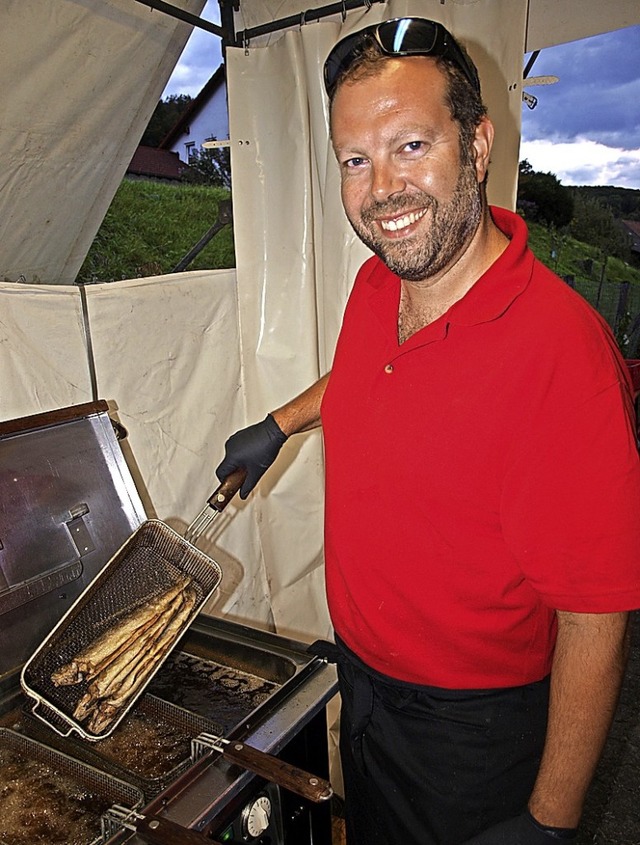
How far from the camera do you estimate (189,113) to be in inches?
232

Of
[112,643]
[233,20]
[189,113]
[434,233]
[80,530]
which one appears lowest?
[112,643]

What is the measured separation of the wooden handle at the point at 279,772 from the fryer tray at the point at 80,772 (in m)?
0.19

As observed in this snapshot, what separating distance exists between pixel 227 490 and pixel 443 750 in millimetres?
800

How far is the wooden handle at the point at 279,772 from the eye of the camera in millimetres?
1115

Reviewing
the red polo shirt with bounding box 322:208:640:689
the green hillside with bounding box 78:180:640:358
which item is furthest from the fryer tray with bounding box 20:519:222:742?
the green hillside with bounding box 78:180:640:358

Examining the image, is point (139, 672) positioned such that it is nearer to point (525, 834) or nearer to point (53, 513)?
point (53, 513)

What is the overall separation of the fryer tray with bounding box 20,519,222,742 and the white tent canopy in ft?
2.29

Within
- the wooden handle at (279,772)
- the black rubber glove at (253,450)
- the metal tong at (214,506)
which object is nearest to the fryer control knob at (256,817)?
the wooden handle at (279,772)

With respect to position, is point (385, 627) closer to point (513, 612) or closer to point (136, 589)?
point (513, 612)

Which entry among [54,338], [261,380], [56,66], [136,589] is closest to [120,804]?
[136,589]

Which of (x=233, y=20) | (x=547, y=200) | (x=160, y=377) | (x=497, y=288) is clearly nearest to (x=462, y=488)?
(x=497, y=288)

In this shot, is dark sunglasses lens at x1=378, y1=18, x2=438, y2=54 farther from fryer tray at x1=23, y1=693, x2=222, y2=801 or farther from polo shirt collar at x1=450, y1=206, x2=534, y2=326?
fryer tray at x1=23, y1=693, x2=222, y2=801

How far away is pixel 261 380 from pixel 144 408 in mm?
568

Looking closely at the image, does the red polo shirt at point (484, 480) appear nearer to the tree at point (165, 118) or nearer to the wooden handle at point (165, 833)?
the wooden handle at point (165, 833)
